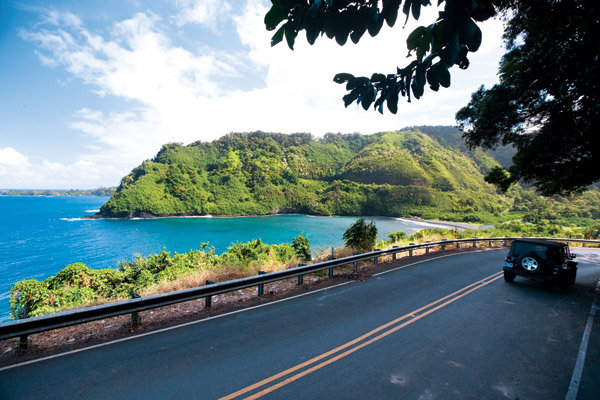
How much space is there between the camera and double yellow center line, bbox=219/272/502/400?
11.8 feet

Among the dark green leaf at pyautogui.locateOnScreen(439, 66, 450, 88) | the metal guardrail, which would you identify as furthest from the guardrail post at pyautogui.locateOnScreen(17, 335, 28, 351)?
the dark green leaf at pyautogui.locateOnScreen(439, 66, 450, 88)

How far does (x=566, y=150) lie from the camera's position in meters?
9.62

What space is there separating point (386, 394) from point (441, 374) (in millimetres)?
1118

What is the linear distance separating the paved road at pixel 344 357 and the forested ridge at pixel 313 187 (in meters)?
121

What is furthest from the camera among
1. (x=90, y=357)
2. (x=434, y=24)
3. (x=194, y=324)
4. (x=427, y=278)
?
(x=427, y=278)

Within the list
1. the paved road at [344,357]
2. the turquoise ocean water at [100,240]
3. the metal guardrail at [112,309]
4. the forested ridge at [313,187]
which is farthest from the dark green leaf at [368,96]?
the forested ridge at [313,187]

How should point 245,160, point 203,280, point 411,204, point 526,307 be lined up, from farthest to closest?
point 245,160, point 411,204, point 203,280, point 526,307

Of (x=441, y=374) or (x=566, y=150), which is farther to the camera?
(x=566, y=150)

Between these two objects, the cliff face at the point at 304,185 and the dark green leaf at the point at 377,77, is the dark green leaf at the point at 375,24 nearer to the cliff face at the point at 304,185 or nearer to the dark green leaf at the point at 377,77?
the dark green leaf at the point at 377,77

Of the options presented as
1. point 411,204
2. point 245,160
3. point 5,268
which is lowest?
point 5,268

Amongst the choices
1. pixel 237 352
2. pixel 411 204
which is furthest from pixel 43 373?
pixel 411 204

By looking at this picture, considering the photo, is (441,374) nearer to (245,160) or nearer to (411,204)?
(411,204)

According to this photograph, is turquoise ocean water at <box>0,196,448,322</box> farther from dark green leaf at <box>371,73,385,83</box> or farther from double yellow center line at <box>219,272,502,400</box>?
dark green leaf at <box>371,73,385,83</box>

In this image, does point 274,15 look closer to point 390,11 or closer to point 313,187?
point 390,11
